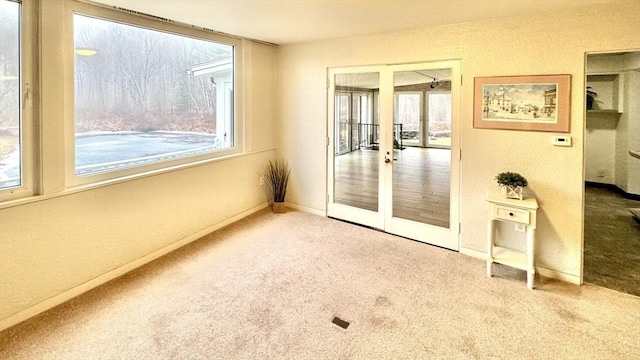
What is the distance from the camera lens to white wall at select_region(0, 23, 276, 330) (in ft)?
8.04

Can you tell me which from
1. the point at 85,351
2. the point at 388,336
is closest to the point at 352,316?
the point at 388,336

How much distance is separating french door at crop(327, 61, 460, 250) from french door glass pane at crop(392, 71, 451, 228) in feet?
0.04

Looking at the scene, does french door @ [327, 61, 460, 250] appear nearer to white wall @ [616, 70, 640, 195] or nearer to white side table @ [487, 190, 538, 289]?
white side table @ [487, 190, 538, 289]

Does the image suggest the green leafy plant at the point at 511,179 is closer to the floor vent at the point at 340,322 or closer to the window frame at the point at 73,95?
the floor vent at the point at 340,322

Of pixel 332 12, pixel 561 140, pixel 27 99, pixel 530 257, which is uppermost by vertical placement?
pixel 332 12

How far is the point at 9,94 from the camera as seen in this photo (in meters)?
2.38

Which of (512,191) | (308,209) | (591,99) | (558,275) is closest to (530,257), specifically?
(558,275)

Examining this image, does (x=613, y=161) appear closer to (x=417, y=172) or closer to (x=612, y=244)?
(x=612, y=244)

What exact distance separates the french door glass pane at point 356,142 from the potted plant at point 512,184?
1.53 meters

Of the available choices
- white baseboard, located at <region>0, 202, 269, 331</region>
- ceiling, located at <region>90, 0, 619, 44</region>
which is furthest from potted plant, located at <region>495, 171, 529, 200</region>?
white baseboard, located at <region>0, 202, 269, 331</region>

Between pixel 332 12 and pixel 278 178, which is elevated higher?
pixel 332 12

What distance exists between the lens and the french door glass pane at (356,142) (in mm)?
4273

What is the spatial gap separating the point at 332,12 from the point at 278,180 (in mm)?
2601

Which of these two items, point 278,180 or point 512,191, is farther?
point 278,180
